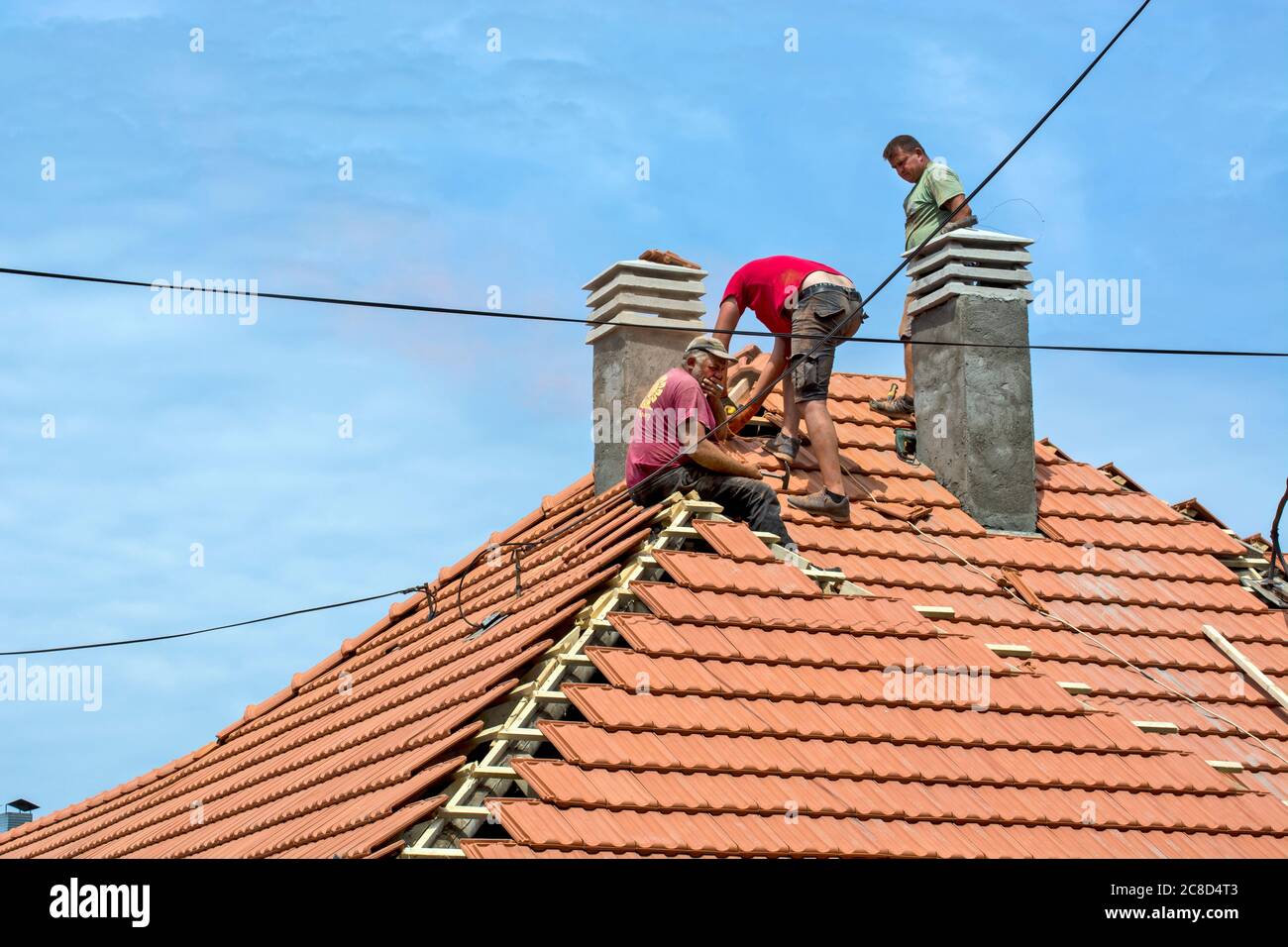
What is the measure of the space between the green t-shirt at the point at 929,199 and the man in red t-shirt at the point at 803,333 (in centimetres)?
168

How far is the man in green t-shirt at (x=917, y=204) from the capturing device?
13.9 metres

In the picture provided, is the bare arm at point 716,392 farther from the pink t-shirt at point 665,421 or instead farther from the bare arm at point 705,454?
the bare arm at point 705,454

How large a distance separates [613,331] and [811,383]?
1.74 metres

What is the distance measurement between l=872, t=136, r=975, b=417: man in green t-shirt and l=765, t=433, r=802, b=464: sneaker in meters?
1.54

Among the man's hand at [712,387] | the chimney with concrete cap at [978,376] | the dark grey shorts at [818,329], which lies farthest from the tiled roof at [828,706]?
the man's hand at [712,387]

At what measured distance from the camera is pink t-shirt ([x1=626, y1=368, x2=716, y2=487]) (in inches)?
439

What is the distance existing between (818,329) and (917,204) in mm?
2338

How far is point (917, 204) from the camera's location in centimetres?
1427

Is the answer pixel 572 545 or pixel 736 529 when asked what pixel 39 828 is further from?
pixel 736 529
